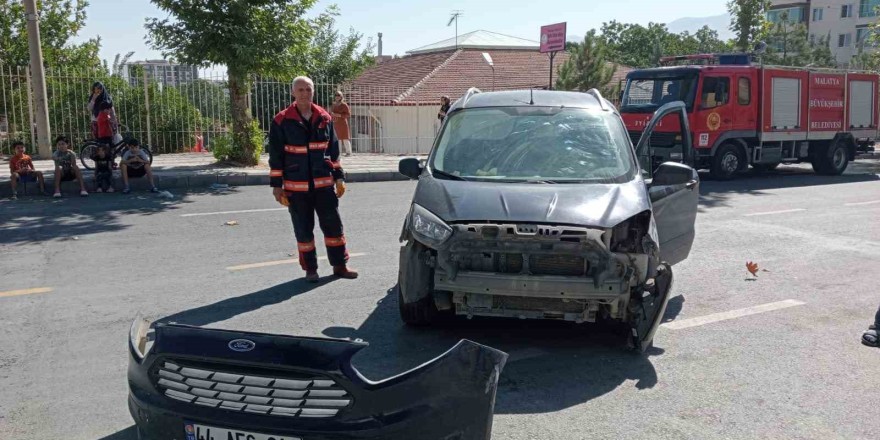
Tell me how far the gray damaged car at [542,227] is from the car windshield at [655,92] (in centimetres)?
1096

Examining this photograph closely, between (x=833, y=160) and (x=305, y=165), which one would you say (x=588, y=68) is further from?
(x=305, y=165)

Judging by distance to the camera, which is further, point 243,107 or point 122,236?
point 243,107

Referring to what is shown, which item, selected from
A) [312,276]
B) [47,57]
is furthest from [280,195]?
[47,57]

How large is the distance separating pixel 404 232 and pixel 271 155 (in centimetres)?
198

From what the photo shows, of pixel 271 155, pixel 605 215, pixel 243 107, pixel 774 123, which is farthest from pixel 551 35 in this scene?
pixel 605 215

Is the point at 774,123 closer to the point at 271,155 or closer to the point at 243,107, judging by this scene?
the point at 243,107

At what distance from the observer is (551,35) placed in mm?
23000

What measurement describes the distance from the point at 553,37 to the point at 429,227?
1906cm

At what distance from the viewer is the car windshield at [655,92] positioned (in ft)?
54.3

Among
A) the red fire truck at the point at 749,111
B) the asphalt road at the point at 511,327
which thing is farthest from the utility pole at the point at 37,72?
the red fire truck at the point at 749,111

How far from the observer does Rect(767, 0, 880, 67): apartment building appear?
250ft

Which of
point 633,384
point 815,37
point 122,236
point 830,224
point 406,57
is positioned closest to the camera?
point 633,384

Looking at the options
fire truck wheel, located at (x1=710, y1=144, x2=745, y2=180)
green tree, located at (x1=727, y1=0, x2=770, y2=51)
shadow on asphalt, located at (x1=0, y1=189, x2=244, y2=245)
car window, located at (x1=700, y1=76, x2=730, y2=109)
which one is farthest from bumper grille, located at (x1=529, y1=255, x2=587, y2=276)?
green tree, located at (x1=727, y1=0, x2=770, y2=51)

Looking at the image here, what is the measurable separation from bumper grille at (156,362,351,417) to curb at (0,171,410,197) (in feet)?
36.4
